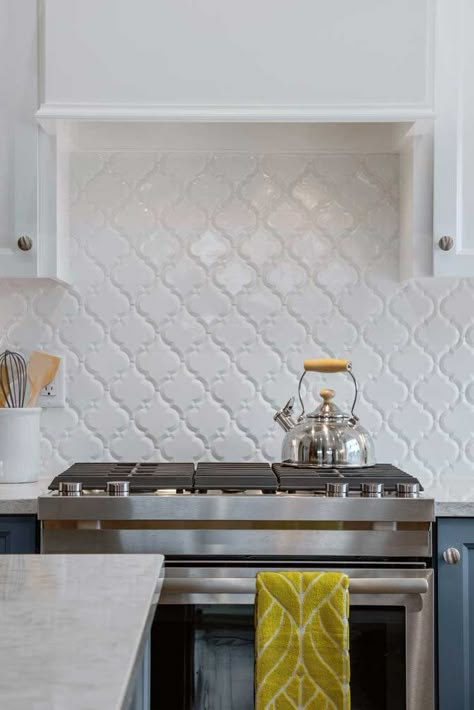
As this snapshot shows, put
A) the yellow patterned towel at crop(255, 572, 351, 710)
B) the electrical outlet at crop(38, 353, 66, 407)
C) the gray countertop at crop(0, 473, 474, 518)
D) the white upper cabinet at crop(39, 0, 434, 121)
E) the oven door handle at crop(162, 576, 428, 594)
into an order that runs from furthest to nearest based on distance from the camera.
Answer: the electrical outlet at crop(38, 353, 66, 407), the white upper cabinet at crop(39, 0, 434, 121), the gray countertop at crop(0, 473, 474, 518), the oven door handle at crop(162, 576, 428, 594), the yellow patterned towel at crop(255, 572, 351, 710)

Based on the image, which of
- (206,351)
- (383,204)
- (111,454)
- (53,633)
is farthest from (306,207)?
(53,633)

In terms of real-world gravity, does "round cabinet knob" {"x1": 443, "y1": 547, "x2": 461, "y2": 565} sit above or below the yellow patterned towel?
above

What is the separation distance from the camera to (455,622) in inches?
82.7

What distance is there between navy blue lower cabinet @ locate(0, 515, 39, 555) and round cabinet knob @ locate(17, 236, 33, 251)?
0.69 m

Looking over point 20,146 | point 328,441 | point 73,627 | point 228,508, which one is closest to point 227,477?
point 228,508

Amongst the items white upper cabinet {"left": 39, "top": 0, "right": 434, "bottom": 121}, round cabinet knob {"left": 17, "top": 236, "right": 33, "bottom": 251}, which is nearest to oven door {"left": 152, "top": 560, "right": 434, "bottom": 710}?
round cabinet knob {"left": 17, "top": 236, "right": 33, "bottom": 251}

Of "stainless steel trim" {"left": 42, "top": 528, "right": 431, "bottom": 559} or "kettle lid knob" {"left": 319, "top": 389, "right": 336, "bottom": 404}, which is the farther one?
"kettle lid knob" {"left": 319, "top": 389, "right": 336, "bottom": 404}

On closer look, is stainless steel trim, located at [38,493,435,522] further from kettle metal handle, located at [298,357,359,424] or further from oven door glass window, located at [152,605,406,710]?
kettle metal handle, located at [298,357,359,424]

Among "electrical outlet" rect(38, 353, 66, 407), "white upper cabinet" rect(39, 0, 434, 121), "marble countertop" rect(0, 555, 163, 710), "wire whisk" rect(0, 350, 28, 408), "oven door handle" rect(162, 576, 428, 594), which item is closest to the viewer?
"marble countertop" rect(0, 555, 163, 710)

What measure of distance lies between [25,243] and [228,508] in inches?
34.1

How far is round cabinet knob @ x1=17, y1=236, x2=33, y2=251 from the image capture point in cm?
240

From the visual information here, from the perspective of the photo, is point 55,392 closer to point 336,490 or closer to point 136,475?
point 136,475

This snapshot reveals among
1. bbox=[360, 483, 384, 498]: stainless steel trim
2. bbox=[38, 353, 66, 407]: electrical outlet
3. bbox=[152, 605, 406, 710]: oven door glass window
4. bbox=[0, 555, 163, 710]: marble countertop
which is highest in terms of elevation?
bbox=[38, 353, 66, 407]: electrical outlet

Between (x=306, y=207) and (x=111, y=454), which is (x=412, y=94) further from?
(x=111, y=454)
